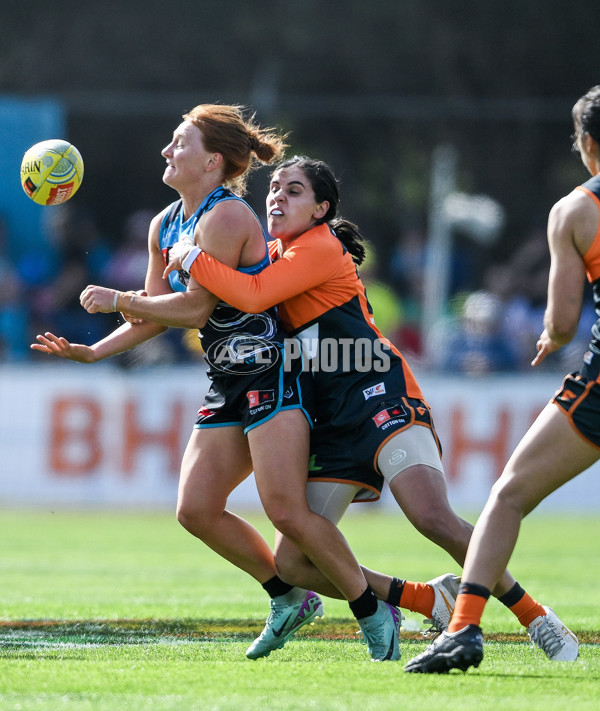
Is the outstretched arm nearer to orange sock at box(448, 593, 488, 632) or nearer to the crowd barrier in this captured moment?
orange sock at box(448, 593, 488, 632)

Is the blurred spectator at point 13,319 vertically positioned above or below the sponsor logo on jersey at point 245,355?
below

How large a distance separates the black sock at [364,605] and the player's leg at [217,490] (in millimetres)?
550

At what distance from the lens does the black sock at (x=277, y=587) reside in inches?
227

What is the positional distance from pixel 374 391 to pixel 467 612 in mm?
1198

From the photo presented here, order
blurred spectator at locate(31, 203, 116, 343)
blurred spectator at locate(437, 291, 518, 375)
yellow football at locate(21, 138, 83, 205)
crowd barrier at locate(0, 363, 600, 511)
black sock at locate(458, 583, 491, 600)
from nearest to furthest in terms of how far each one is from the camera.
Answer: black sock at locate(458, 583, 491, 600) < yellow football at locate(21, 138, 83, 205) < crowd barrier at locate(0, 363, 600, 511) < blurred spectator at locate(437, 291, 518, 375) < blurred spectator at locate(31, 203, 116, 343)

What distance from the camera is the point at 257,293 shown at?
543cm

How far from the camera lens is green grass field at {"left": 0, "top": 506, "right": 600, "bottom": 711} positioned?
438 centimetres

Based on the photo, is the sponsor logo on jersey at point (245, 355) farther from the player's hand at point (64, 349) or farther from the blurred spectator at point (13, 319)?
the blurred spectator at point (13, 319)

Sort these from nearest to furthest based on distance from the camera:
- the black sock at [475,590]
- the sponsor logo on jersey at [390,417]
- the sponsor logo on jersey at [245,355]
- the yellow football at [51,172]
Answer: the black sock at [475,590] → the sponsor logo on jersey at [390,417] → the sponsor logo on jersey at [245,355] → the yellow football at [51,172]

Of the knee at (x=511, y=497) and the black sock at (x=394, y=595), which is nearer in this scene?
the knee at (x=511, y=497)

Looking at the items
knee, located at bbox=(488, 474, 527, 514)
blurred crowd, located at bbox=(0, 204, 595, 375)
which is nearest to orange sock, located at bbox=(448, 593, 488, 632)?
knee, located at bbox=(488, 474, 527, 514)

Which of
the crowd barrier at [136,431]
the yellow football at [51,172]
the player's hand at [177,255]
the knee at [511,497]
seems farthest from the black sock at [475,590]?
the crowd barrier at [136,431]

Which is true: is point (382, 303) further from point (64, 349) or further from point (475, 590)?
point (475, 590)

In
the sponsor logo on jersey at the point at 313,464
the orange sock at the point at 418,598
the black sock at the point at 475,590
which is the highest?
the sponsor logo on jersey at the point at 313,464
